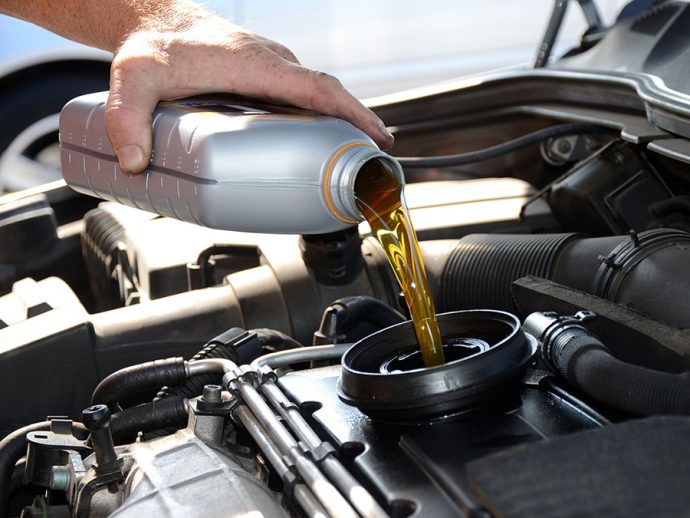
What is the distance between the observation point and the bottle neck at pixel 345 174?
4.01ft

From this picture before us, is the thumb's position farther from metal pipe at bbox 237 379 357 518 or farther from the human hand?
metal pipe at bbox 237 379 357 518

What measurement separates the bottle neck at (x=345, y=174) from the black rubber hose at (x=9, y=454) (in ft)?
1.77

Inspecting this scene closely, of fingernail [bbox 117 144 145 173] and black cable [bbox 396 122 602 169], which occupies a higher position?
fingernail [bbox 117 144 145 173]

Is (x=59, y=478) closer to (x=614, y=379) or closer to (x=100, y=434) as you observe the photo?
(x=100, y=434)

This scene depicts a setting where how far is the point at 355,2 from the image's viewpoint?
229 inches

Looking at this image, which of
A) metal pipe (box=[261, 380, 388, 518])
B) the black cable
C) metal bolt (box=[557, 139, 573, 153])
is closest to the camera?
metal pipe (box=[261, 380, 388, 518])

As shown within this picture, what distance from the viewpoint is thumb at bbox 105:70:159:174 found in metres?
1.43

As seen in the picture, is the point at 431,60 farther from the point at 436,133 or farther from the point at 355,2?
the point at 436,133

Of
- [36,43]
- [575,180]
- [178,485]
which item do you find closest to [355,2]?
[36,43]

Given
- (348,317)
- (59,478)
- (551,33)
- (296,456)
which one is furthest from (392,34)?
(296,456)

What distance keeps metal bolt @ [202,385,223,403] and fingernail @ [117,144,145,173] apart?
0.35 meters

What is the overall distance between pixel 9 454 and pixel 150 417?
0.21m

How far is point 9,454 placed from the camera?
1.42 m

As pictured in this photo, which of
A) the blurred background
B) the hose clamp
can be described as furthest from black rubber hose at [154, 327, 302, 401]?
the blurred background
